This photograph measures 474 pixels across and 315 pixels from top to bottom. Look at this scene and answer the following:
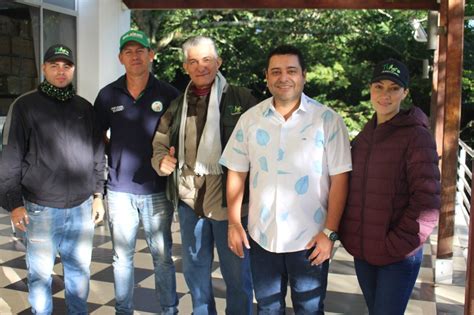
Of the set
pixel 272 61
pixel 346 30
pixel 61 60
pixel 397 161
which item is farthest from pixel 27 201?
pixel 346 30

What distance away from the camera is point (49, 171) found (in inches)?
102

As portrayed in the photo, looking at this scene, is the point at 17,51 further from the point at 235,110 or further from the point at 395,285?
the point at 395,285

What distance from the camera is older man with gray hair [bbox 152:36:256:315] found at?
8.26 feet

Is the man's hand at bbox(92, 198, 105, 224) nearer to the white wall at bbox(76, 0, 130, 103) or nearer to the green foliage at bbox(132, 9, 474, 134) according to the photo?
the white wall at bbox(76, 0, 130, 103)

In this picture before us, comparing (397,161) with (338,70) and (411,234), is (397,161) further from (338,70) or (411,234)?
(338,70)

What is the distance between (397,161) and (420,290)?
2289 millimetres

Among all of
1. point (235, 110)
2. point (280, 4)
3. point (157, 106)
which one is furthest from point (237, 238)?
point (280, 4)

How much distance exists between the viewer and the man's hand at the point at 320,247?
2143 mm

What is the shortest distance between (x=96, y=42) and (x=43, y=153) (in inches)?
181

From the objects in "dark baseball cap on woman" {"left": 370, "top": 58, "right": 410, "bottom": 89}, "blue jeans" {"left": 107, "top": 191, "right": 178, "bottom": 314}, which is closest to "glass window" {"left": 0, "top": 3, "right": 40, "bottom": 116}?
"blue jeans" {"left": 107, "top": 191, "right": 178, "bottom": 314}

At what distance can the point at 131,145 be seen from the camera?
273 centimetres

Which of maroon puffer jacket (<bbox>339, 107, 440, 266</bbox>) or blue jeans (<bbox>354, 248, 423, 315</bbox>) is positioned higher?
maroon puffer jacket (<bbox>339, 107, 440, 266</bbox>)

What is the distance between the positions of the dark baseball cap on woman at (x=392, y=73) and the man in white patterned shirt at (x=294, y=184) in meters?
0.22

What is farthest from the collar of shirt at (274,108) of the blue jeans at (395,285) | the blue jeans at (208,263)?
the blue jeans at (395,285)
